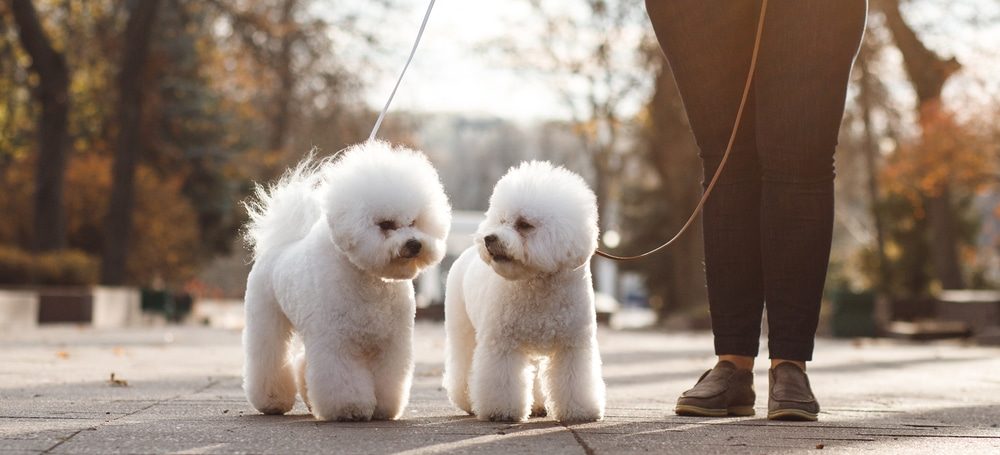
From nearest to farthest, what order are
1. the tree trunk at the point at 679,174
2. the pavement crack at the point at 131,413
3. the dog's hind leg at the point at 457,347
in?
the pavement crack at the point at 131,413 → the dog's hind leg at the point at 457,347 → the tree trunk at the point at 679,174

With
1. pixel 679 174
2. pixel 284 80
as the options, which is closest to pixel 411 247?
pixel 284 80

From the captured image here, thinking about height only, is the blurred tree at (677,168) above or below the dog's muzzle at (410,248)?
above

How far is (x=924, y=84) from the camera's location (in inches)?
771

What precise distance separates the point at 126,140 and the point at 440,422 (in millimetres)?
16276

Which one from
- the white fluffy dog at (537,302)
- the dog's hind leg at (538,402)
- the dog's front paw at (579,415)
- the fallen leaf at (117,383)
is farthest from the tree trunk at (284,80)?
the dog's front paw at (579,415)

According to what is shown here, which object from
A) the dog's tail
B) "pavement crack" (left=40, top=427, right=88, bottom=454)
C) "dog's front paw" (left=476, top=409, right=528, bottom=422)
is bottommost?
"pavement crack" (left=40, top=427, right=88, bottom=454)

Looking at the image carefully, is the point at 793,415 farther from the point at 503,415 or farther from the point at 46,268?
the point at 46,268

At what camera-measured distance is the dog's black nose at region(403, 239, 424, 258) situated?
4297mm

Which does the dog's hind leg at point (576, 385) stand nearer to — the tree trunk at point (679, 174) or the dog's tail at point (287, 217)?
the dog's tail at point (287, 217)

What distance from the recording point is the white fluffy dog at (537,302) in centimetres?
435

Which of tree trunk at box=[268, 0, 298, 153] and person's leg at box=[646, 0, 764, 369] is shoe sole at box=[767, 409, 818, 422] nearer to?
person's leg at box=[646, 0, 764, 369]

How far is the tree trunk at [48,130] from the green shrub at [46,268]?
1.28ft

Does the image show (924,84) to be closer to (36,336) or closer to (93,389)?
(36,336)

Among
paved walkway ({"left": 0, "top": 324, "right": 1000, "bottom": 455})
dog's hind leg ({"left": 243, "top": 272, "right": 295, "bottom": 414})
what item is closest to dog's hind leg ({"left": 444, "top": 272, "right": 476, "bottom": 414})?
paved walkway ({"left": 0, "top": 324, "right": 1000, "bottom": 455})
